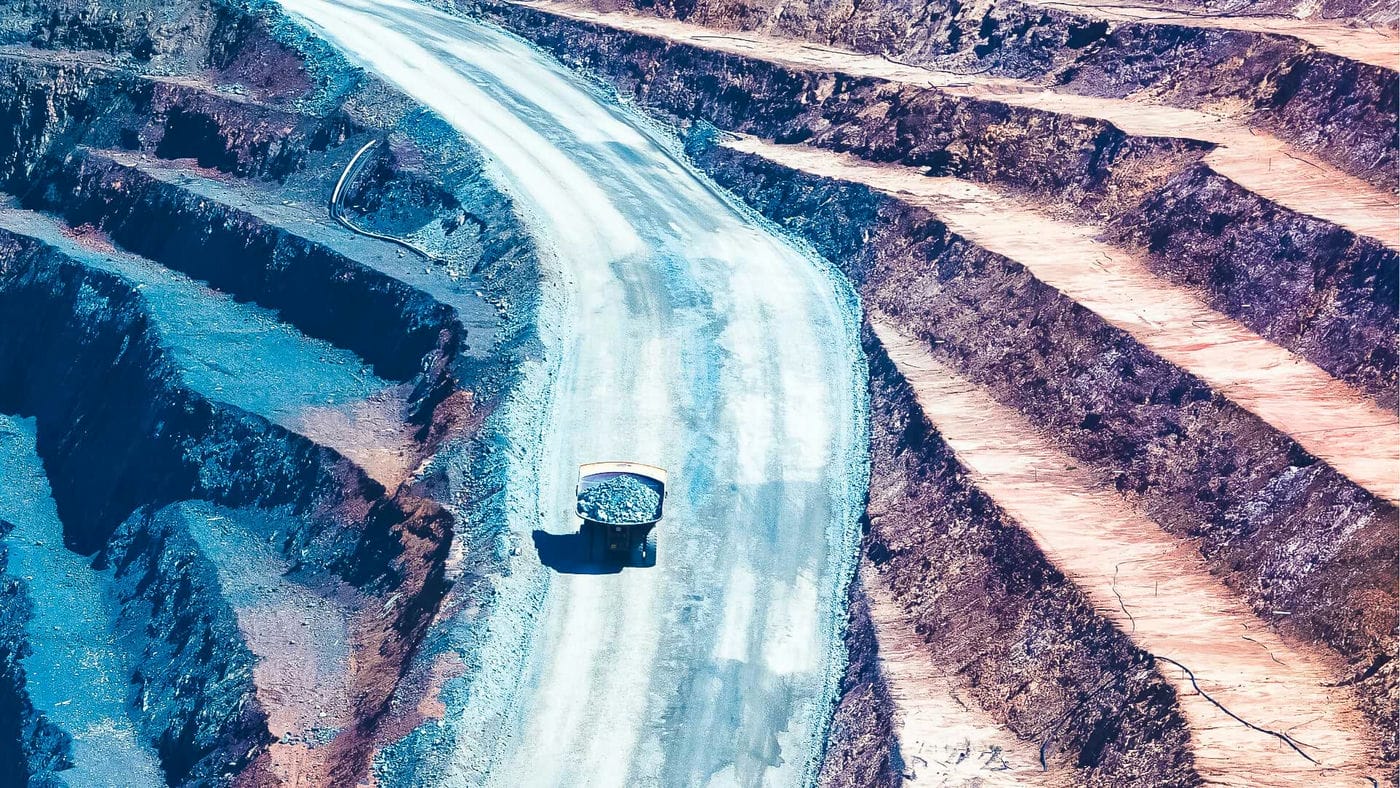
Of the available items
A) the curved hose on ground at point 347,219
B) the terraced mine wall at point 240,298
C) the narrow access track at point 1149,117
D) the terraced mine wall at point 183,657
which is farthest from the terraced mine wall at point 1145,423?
the terraced mine wall at point 183,657

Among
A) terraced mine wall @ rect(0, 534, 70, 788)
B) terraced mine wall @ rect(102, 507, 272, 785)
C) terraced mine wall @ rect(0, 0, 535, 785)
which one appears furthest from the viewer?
terraced mine wall @ rect(0, 534, 70, 788)

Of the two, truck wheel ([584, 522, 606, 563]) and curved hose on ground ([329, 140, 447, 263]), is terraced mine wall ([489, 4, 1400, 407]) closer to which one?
curved hose on ground ([329, 140, 447, 263])

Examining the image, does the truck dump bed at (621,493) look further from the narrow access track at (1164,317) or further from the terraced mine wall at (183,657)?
the narrow access track at (1164,317)

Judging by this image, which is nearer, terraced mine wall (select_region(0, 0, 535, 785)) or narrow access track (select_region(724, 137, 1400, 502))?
narrow access track (select_region(724, 137, 1400, 502))

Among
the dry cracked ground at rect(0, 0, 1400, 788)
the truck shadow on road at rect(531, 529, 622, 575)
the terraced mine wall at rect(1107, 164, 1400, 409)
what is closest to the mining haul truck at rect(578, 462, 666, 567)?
the truck shadow on road at rect(531, 529, 622, 575)

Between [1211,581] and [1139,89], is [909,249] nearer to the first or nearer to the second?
[1139,89]

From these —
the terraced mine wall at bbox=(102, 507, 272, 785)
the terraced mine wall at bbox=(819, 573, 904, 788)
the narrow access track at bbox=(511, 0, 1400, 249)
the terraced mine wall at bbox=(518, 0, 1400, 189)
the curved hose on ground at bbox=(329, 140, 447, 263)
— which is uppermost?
the terraced mine wall at bbox=(518, 0, 1400, 189)

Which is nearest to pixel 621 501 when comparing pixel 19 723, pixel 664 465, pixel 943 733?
pixel 664 465

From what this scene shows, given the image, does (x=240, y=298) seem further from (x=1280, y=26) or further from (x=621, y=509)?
(x=1280, y=26)
